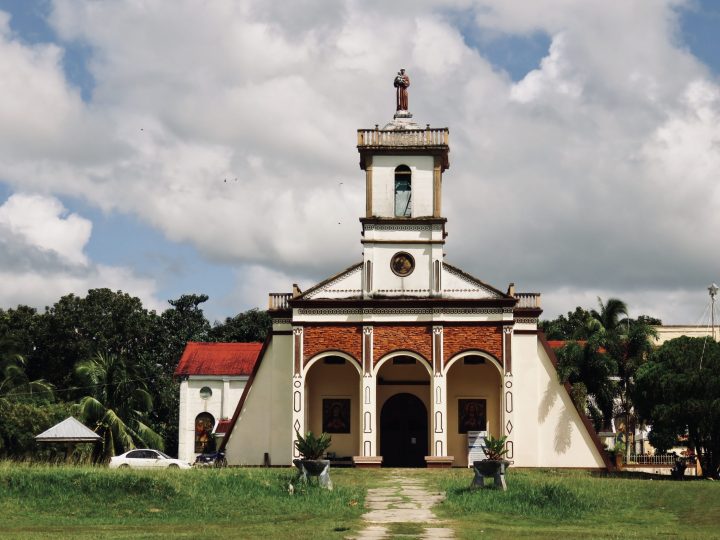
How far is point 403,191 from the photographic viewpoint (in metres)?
40.9

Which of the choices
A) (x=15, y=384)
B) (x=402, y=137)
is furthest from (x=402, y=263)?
(x=15, y=384)

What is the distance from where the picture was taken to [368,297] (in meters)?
39.3

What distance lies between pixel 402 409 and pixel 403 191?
8.84 meters

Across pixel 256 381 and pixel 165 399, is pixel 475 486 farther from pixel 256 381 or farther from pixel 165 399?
pixel 165 399

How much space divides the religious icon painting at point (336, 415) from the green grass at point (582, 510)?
13796 mm

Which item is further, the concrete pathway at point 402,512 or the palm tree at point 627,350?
the palm tree at point 627,350

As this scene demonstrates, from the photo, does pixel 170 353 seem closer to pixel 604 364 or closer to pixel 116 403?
pixel 116 403

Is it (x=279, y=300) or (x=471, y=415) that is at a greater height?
(x=279, y=300)

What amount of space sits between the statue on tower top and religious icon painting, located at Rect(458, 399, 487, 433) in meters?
12.4

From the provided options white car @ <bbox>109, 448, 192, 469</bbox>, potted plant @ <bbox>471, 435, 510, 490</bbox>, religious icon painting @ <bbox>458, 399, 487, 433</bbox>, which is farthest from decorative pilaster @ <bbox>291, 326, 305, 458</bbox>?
potted plant @ <bbox>471, 435, 510, 490</bbox>

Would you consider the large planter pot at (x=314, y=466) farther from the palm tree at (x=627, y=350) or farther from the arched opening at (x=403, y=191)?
the palm tree at (x=627, y=350)

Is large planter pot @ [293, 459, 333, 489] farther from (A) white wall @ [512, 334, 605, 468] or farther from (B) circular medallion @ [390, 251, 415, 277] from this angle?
(B) circular medallion @ [390, 251, 415, 277]

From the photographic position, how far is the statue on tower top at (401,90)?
1672 inches

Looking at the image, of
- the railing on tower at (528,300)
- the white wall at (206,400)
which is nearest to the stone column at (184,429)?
the white wall at (206,400)
